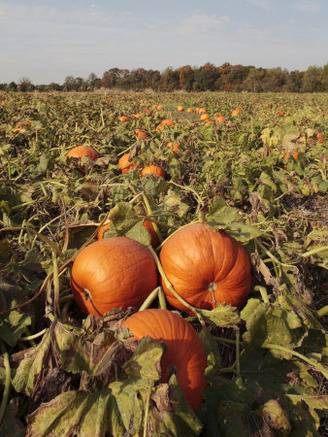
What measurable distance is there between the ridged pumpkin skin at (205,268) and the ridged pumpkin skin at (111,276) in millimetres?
140

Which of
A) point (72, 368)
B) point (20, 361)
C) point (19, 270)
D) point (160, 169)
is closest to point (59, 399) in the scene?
point (72, 368)

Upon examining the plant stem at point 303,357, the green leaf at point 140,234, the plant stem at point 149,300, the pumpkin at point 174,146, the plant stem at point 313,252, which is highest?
the pumpkin at point 174,146

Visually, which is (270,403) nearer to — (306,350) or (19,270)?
(306,350)

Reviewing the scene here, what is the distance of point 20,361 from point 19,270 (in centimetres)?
53

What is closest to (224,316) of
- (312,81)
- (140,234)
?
(140,234)

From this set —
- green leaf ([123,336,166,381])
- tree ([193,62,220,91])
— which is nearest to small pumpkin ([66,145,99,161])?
green leaf ([123,336,166,381])

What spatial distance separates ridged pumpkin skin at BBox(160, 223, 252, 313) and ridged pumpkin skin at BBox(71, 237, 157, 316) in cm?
14

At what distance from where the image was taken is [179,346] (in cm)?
148

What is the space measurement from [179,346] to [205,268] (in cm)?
55

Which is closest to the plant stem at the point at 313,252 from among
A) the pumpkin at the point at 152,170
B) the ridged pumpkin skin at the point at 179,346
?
the ridged pumpkin skin at the point at 179,346

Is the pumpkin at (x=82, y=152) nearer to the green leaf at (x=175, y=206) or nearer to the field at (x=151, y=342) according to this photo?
the field at (x=151, y=342)

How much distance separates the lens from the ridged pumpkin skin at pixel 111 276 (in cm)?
187

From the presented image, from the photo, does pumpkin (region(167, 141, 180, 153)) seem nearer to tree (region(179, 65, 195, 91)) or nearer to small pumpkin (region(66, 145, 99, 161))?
small pumpkin (region(66, 145, 99, 161))

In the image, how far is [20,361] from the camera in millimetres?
1492
